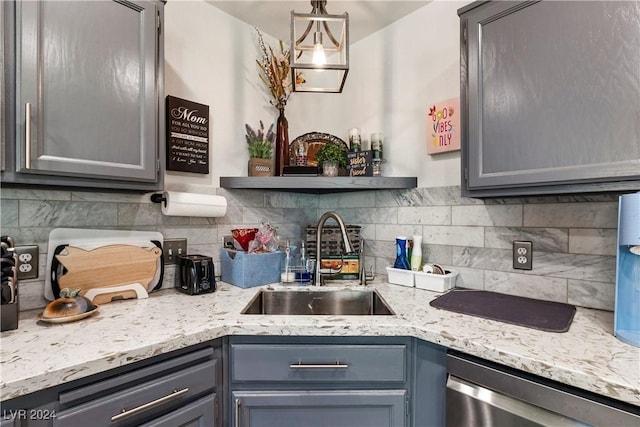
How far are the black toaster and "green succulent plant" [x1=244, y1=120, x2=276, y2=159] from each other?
0.71 m

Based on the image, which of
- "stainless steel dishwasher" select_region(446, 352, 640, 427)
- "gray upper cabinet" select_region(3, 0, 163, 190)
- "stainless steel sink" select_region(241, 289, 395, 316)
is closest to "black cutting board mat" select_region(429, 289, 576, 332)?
"stainless steel dishwasher" select_region(446, 352, 640, 427)

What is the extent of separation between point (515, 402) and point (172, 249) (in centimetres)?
153

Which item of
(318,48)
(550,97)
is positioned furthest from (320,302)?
(550,97)

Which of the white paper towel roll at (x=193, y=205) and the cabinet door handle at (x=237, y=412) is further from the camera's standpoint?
the white paper towel roll at (x=193, y=205)

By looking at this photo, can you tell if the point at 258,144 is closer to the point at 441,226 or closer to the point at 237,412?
the point at 441,226

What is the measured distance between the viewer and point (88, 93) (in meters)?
1.11

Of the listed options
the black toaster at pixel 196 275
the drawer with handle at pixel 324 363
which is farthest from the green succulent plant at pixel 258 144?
the drawer with handle at pixel 324 363

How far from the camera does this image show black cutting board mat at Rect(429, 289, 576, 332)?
1.06 meters

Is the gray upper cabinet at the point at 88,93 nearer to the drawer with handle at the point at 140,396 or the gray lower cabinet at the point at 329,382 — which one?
the drawer with handle at the point at 140,396

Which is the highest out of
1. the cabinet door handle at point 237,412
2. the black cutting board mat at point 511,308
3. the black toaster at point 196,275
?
the black toaster at point 196,275

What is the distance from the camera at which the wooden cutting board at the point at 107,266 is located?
49.5 inches

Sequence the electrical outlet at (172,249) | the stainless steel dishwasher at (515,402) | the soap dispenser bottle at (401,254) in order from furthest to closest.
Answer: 1. the soap dispenser bottle at (401,254)
2. the electrical outlet at (172,249)
3. the stainless steel dishwasher at (515,402)

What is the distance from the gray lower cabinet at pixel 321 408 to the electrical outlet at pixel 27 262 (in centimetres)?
91

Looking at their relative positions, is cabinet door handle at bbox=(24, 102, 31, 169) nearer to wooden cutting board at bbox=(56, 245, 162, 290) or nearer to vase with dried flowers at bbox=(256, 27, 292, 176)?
wooden cutting board at bbox=(56, 245, 162, 290)
